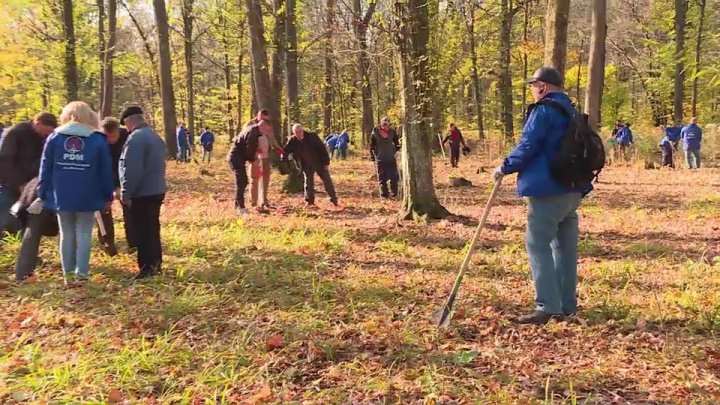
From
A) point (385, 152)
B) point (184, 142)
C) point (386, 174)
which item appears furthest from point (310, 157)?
point (184, 142)

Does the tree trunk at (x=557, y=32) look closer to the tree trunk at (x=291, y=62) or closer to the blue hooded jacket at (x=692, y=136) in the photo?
the tree trunk at (x=291, y=62)

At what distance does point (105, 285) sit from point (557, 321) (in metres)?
4.37

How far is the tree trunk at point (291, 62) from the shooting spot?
14984 millimetres

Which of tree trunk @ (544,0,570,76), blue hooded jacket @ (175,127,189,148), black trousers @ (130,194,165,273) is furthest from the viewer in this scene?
blue hooded jacket @ (175,127,189,148)

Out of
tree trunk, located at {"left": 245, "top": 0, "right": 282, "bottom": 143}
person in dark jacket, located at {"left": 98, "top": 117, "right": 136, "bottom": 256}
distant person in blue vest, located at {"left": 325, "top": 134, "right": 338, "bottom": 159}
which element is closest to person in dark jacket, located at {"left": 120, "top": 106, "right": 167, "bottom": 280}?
person in dark jacket, located at {"left": 98, "top": 117, "right": 136, "bottom": 256}

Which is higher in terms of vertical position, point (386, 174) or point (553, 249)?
point (386, 174)

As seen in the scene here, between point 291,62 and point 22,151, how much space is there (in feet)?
32.2

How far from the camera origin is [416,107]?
9.02m

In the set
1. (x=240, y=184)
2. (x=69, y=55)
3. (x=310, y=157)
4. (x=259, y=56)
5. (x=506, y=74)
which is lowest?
(x=240, y=184)

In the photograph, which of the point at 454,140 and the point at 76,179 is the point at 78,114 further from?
the point at 454,140

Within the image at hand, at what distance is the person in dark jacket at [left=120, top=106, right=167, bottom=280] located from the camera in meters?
5.96

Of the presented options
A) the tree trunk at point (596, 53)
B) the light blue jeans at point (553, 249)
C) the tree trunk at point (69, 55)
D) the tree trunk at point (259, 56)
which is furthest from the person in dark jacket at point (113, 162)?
the tree trunk at point (69, 55)

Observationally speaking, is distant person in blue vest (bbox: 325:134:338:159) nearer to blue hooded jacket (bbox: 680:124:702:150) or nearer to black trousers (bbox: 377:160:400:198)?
blue hooded jacket (bbox: 680:124:702:150)

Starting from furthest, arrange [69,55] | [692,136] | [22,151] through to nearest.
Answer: [692,136] → [69,55] → [22,151]
